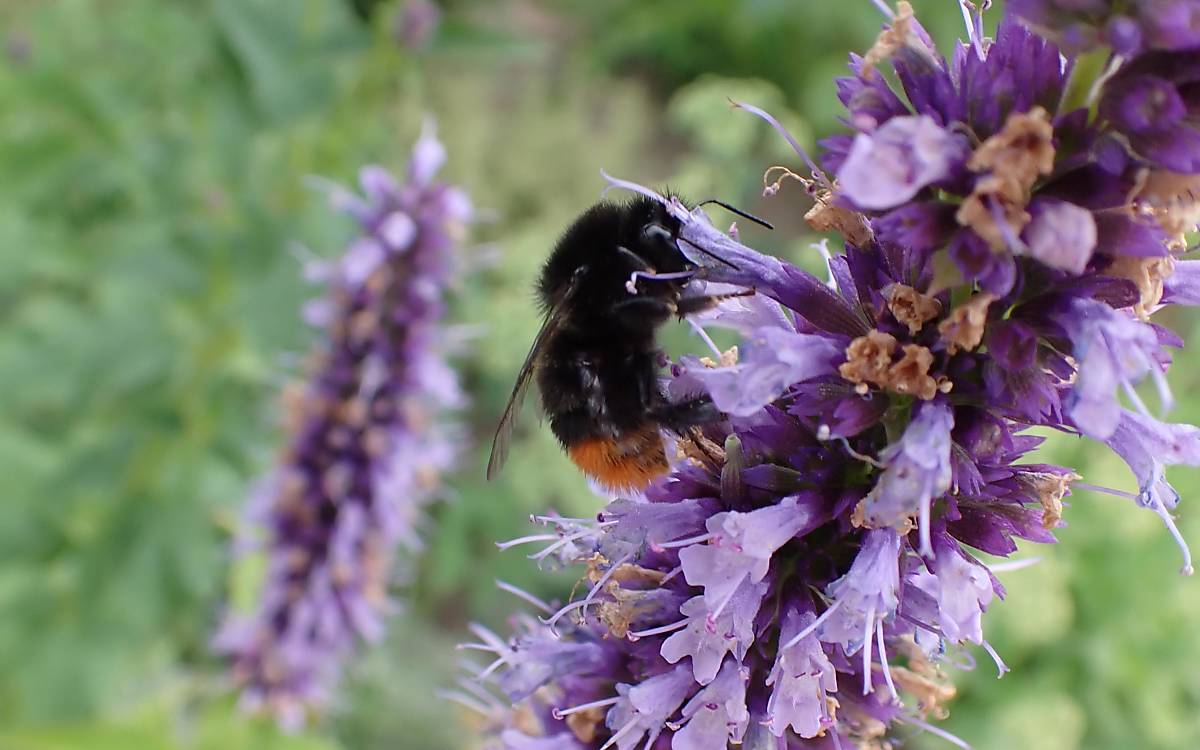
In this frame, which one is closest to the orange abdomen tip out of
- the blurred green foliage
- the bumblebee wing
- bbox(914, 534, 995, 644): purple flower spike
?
the bumblebee wing

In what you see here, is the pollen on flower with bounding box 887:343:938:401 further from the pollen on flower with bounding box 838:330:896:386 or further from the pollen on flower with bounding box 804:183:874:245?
the pollen on flower with bounding box 804:183:874:245

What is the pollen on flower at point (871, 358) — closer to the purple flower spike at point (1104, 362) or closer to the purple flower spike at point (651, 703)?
the purple flower spike at point (1104, 362)

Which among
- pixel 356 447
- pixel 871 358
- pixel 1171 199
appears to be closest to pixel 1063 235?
pixel 1171 199

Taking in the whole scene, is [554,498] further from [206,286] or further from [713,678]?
[713,678]

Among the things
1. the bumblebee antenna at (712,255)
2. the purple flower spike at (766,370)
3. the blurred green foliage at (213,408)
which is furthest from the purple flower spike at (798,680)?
the blurred green foliage at (213,408)

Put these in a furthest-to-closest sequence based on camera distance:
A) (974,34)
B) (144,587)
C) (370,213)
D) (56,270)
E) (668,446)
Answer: (56,270), (144,587), (370,213), (668,446), (974,34)

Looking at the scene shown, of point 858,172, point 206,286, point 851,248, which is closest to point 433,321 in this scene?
point 206,286
